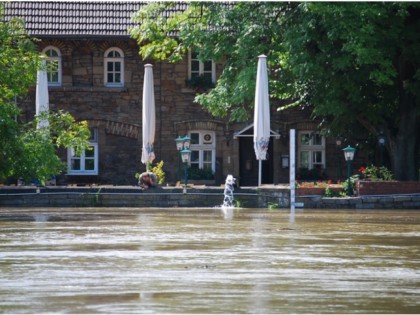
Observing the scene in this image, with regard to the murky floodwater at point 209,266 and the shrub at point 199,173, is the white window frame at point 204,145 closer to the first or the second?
the shrub at point 199,173

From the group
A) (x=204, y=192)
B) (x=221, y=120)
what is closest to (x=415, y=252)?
(x=204, y=192)

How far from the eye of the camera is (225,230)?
72.1 feet

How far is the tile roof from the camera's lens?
4462 cm

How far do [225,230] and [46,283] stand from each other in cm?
857

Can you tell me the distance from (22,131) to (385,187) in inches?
336

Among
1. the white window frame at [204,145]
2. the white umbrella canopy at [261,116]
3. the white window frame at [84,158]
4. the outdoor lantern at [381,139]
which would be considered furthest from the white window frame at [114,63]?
the white umbrella canopy at [261,116]

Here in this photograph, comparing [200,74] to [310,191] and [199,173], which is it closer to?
[199,173]

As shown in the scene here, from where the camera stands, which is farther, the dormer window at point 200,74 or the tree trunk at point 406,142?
the dormer window at point 200,74

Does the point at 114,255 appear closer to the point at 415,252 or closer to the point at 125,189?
the point at 415,252

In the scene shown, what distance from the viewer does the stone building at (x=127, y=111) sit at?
45.0m

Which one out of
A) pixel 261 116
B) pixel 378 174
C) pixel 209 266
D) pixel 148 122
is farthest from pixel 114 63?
pixel 209 266

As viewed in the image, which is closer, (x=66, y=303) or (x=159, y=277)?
(x=66, y=303)

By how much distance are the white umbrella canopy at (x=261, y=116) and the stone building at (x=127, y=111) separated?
1065 centimetres

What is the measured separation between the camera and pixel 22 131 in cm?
3062
